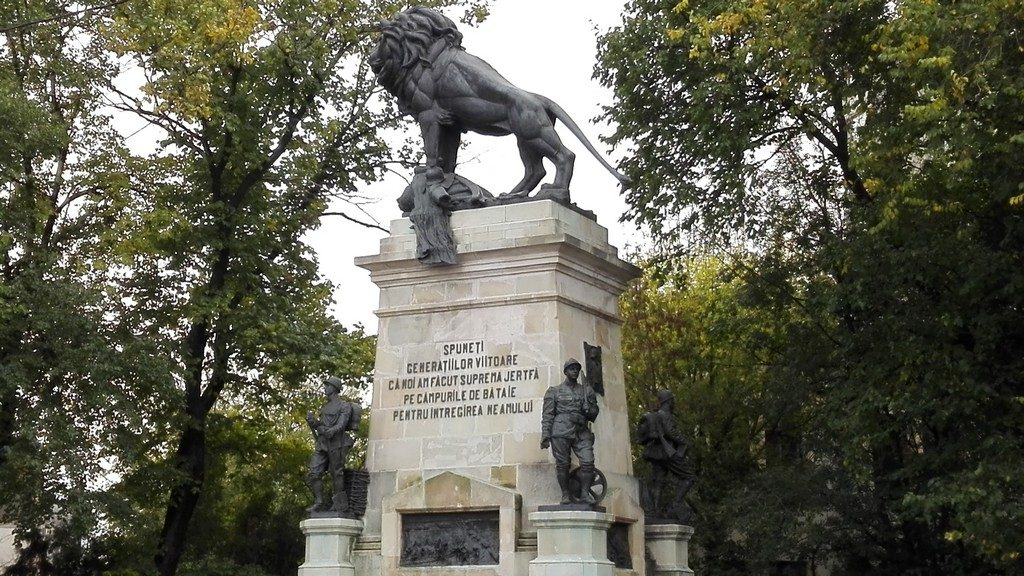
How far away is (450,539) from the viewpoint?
14.1m

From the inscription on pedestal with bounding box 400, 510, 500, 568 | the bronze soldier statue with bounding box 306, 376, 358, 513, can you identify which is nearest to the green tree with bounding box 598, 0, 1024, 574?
the inscription on pedestal with bounding box 400, 510, 500, 568

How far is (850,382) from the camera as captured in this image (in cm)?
1989

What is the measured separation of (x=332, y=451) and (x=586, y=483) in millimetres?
2858

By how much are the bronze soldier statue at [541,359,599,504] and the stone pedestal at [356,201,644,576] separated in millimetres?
455

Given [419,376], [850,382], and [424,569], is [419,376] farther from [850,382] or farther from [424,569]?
[850,382]

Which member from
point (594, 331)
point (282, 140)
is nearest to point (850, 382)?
point (594, 331)

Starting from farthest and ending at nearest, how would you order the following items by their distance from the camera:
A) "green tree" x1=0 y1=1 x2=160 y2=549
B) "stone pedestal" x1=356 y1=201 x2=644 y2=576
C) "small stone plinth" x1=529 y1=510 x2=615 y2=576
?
1. "green tree" x1=0 y1=1 x2=160 y2=549
2. "stone pedestal" x1=356 y1=201 x2=644 y2=576
3. "small stone plinth" x1=529 y1=510 x2=615 y2=576

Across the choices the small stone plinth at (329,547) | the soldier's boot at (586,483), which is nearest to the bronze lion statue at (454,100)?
the soldier's boot at (586,483)

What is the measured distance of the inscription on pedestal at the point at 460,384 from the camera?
47.1 feet

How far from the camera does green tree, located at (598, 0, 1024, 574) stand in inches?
640

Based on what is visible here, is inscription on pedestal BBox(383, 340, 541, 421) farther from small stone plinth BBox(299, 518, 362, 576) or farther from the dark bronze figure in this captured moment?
the dark bronze figure

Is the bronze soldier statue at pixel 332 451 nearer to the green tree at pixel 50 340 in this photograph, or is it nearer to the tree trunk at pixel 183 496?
the green tree at pixel 50 340

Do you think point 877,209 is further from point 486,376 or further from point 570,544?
point 570,544

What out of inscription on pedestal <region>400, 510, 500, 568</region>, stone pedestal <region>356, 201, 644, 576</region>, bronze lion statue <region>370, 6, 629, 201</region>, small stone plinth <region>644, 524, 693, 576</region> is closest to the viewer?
inscription on pedestal <region>400, 510, 500, 568</region>
